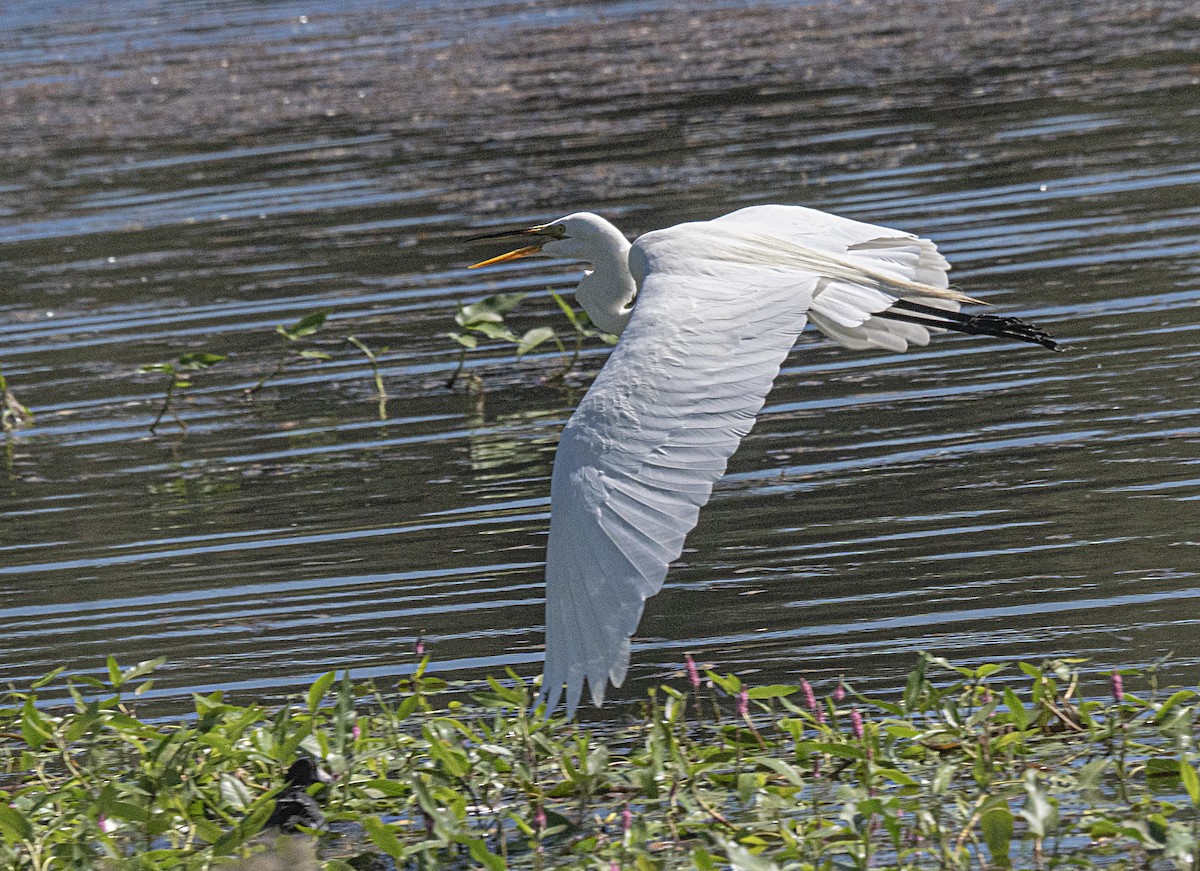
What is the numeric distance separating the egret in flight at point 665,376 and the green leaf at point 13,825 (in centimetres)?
112

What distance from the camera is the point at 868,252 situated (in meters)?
6.12

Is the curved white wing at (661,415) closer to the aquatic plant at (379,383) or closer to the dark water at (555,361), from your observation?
the dark water at (555,361)

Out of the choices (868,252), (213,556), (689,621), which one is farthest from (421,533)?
(868,252)

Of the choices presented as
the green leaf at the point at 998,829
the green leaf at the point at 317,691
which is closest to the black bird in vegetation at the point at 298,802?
the green leaf at the point at 317,691

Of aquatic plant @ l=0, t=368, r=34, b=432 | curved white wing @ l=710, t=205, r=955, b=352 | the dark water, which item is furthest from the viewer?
aquatic plant @ l=0, t=368, r=34, b=432

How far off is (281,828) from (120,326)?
6386 mm

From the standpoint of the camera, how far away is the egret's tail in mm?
6078

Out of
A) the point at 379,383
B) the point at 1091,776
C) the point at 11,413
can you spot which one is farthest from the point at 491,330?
the point at 1091,776

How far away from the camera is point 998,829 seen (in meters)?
3.41

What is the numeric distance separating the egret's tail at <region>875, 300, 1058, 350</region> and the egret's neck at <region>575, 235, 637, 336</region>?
86cm

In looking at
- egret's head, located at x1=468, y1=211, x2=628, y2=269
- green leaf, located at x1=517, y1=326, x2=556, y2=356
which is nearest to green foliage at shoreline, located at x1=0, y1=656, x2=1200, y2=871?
egret's head, located at x1=468, y1=211, x2=628, y2=269

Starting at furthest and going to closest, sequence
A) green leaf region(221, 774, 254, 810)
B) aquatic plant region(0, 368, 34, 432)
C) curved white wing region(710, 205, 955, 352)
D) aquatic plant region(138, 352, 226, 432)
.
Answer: aquatic plant region(0, 368, 34, 432) < aquatic plant region(138, 352, 226, 432) < curved white wing region(710, 205, 955, 352) < green leaf region(221, 774, 254, 810)

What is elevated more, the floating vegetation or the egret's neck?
the egret's neck

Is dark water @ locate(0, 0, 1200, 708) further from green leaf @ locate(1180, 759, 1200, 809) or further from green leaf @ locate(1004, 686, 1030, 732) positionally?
green leaf @ locate(1180, 759, 1200, 809)
